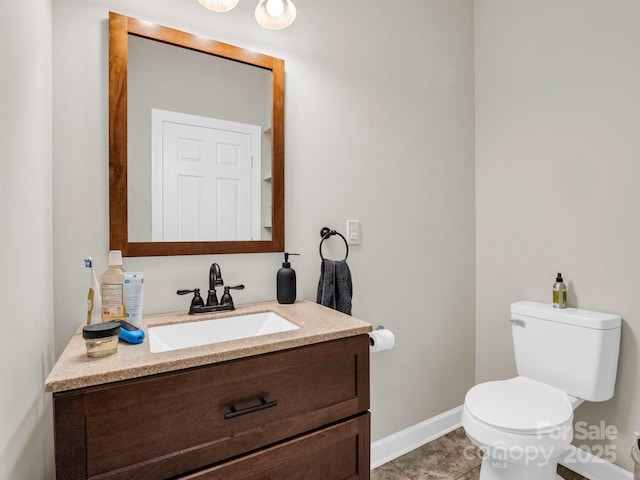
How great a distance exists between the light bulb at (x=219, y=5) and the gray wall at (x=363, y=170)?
0.30ft

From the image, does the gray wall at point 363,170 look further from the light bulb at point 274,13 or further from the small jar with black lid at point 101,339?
the small jar with black lid at point 101,339

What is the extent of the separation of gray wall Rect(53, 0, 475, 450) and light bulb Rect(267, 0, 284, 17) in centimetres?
12

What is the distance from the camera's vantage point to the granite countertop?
28.5 inches

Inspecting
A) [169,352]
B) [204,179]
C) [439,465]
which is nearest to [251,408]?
[169,352]

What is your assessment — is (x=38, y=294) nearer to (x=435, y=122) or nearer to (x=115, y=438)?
(x=115, y=438)

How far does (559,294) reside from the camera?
5.56ft

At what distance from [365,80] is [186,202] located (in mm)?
1101

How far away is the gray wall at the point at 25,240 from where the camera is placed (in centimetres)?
71

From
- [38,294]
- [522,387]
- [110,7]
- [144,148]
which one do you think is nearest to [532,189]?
[522,387]

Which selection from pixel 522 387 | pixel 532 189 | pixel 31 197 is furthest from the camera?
pixel 532 189

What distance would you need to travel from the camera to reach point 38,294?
0.94 metres

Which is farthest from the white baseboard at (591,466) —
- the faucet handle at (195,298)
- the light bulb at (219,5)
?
the light bulb at (219,5)

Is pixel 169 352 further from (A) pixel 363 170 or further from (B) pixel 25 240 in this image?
(A) pixel 363 170

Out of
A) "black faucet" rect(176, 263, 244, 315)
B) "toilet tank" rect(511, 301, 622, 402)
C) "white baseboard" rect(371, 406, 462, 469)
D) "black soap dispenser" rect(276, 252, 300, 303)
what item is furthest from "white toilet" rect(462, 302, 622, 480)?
"black faucet" rect(176, 263, 244, 315)
